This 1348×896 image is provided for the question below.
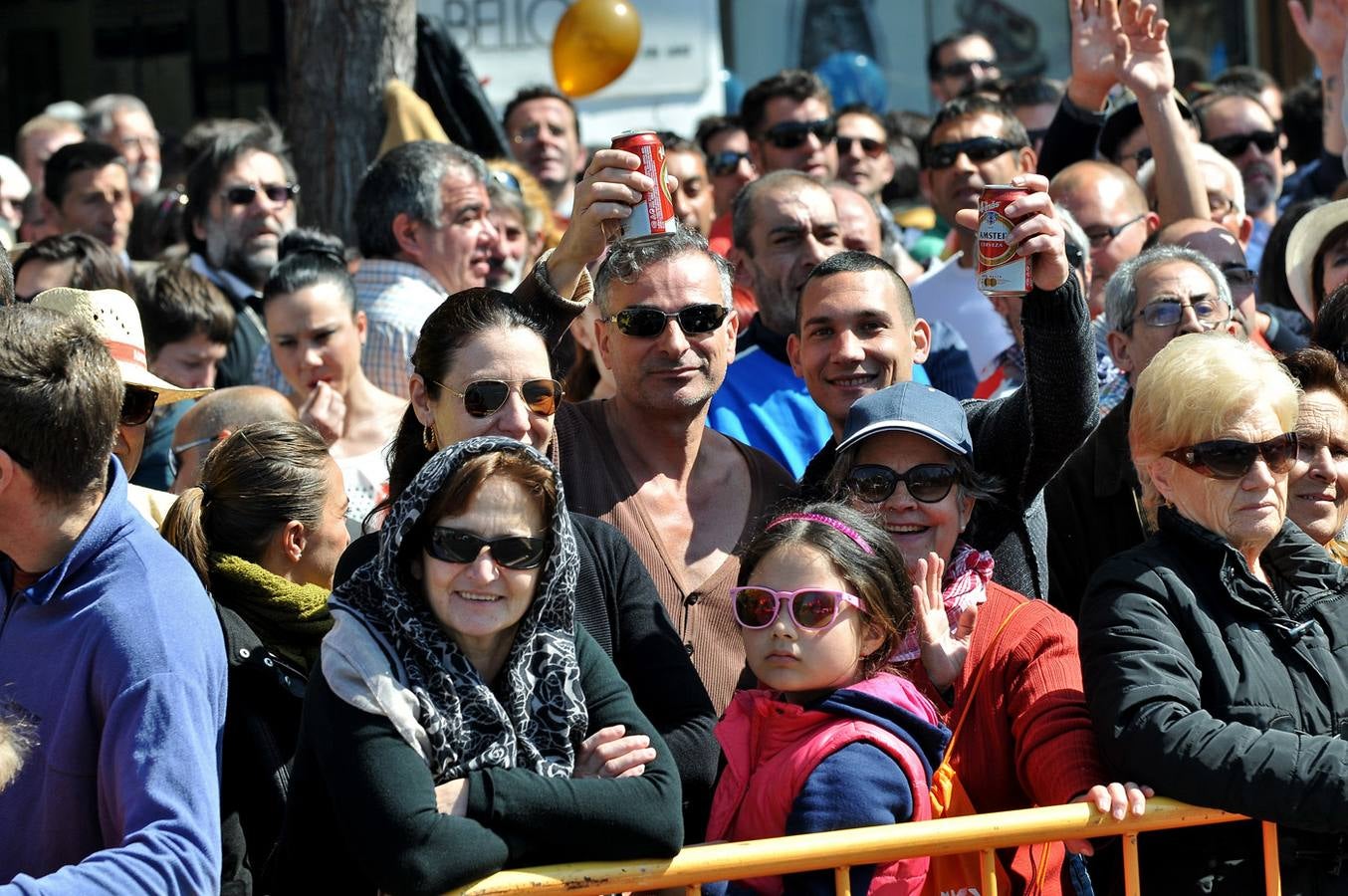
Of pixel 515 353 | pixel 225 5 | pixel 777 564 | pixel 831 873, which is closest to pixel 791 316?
pixel 515 353

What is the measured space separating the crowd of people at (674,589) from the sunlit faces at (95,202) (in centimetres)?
242

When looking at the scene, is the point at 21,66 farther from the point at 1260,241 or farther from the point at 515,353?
the point at 515,353

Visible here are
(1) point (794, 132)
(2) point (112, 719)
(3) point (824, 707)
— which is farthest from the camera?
(1) point (794, 132)

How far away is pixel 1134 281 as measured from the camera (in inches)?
195

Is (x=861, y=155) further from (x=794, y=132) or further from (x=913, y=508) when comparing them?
(x=913, y=508)

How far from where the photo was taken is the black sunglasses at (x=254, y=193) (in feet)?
22.5

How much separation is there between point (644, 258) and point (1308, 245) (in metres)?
2.39

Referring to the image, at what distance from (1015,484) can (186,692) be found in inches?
79.4

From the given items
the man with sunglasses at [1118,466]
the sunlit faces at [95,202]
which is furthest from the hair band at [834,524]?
the sunlit faces at [95,202]

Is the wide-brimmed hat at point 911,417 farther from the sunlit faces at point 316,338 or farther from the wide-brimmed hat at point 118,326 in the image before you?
the sunlit faces at point 316,338

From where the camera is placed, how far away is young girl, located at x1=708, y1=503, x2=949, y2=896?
10.0ft

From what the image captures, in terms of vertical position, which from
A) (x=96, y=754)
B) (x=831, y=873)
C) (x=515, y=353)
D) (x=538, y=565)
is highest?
(x=515, y=353)

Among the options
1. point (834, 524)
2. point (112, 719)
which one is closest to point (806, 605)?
point (834, 524)

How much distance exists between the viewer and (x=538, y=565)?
302 centimetres
